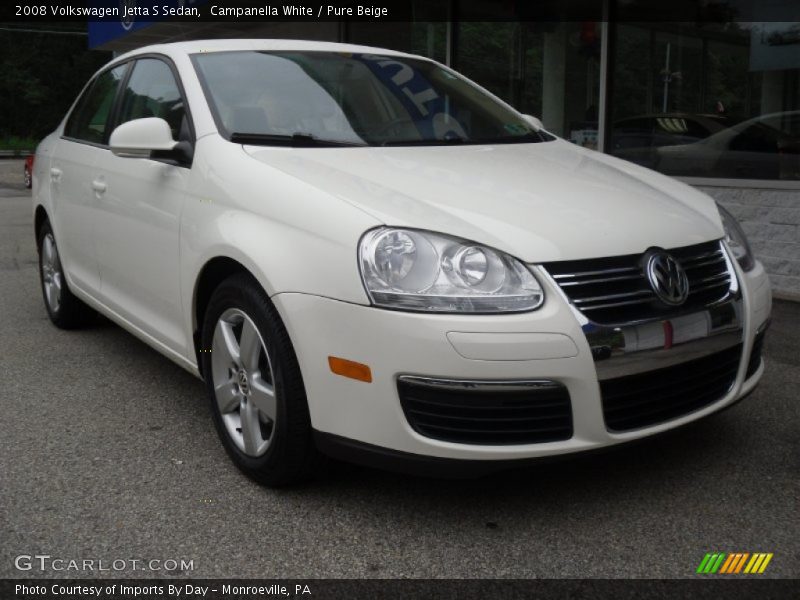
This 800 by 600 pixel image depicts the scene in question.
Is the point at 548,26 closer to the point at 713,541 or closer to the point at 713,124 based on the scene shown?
the point at 713,124

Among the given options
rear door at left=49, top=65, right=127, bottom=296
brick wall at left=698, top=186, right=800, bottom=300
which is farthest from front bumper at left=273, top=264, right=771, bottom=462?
brick wall at left=698, top=186, right=800, bottom=300

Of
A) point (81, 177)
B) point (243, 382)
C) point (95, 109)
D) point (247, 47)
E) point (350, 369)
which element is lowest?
point (243, 382)

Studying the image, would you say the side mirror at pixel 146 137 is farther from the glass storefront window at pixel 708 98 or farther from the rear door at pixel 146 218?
the glass storefront window at pixel 708 98

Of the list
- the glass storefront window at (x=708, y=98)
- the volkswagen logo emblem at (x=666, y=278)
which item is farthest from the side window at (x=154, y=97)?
the glass storefront window at (x=708, y=98)

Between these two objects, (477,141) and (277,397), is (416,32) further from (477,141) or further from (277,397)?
(277,397)

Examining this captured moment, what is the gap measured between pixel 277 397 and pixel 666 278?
1.26 meters

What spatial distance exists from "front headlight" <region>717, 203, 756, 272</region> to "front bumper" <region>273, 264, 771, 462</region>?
80 centimetres

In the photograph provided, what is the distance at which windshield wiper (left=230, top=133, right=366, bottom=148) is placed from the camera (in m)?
3.46

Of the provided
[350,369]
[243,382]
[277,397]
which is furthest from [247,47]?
[350,369]

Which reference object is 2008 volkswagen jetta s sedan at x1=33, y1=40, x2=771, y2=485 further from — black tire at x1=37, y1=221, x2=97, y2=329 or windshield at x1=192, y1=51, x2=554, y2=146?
black tire at x1=37, y1=221, x2=97, y2=329

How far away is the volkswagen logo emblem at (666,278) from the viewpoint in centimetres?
285

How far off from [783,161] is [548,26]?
307cm

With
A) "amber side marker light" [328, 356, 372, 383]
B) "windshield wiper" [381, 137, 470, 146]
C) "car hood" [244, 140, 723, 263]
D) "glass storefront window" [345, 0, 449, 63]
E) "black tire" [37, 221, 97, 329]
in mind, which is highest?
"glass storefront window" [345, 0, 449, 63]

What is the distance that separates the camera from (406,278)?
272 centimetres
